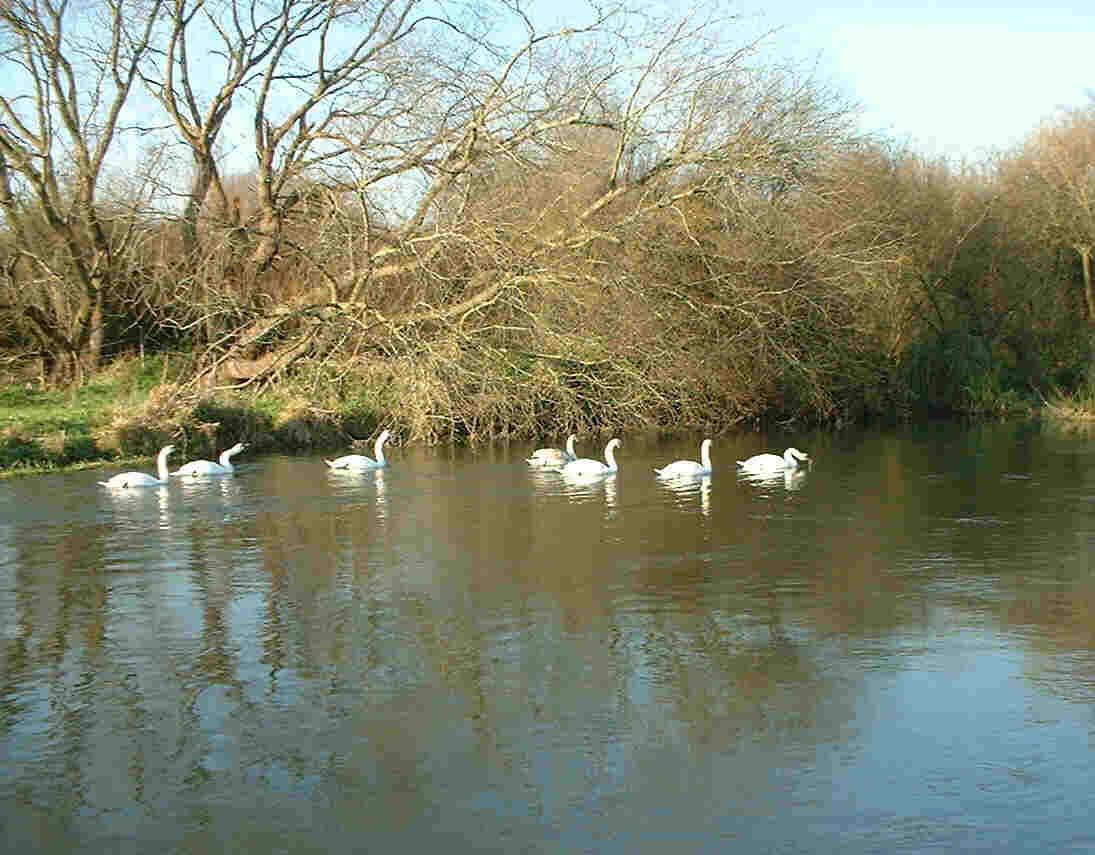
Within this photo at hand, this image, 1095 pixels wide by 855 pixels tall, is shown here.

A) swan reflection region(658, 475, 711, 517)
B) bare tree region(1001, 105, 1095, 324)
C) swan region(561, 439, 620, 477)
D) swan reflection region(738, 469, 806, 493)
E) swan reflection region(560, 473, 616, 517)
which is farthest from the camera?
bare tree region(1001, 105, 1095, 324)

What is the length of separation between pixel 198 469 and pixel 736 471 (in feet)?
22.5

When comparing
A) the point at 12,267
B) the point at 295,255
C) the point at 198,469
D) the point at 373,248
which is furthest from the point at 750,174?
the point at 12,267

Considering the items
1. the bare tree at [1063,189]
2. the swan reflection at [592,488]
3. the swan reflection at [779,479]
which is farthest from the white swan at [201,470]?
the bare tree at [1063,189]

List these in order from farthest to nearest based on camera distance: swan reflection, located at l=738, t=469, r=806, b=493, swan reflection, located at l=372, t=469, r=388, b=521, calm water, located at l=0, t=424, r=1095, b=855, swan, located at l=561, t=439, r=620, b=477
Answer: swan, located at l=561, t=439, r=620, b=477, swan reflection, located at l=738, t=469, r=806, b=493, swan reflection, located at l=372, t=469, r=388, b=521, calm water, located at l=0, t=424, r=1095, b=855

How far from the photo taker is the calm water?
6020 mm

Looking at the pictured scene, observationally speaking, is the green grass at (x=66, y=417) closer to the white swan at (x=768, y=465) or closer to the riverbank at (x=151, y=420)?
the riverbank at (x=151, y=420)

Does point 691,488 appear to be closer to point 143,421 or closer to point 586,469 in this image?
point 586,469

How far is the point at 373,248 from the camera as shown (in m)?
24.0

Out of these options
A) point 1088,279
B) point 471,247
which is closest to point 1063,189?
point 1088,279

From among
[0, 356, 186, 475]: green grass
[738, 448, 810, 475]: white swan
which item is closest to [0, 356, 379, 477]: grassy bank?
[0, 356, 186, 475]: green grass

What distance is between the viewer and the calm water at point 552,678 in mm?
6020

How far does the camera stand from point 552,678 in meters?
8.11

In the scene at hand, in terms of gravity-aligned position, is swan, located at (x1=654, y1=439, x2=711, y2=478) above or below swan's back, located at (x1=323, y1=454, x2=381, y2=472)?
below

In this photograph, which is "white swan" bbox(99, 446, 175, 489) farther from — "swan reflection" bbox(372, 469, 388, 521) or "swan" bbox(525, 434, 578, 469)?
"swan" bbox(525, 434, 578, 469)
